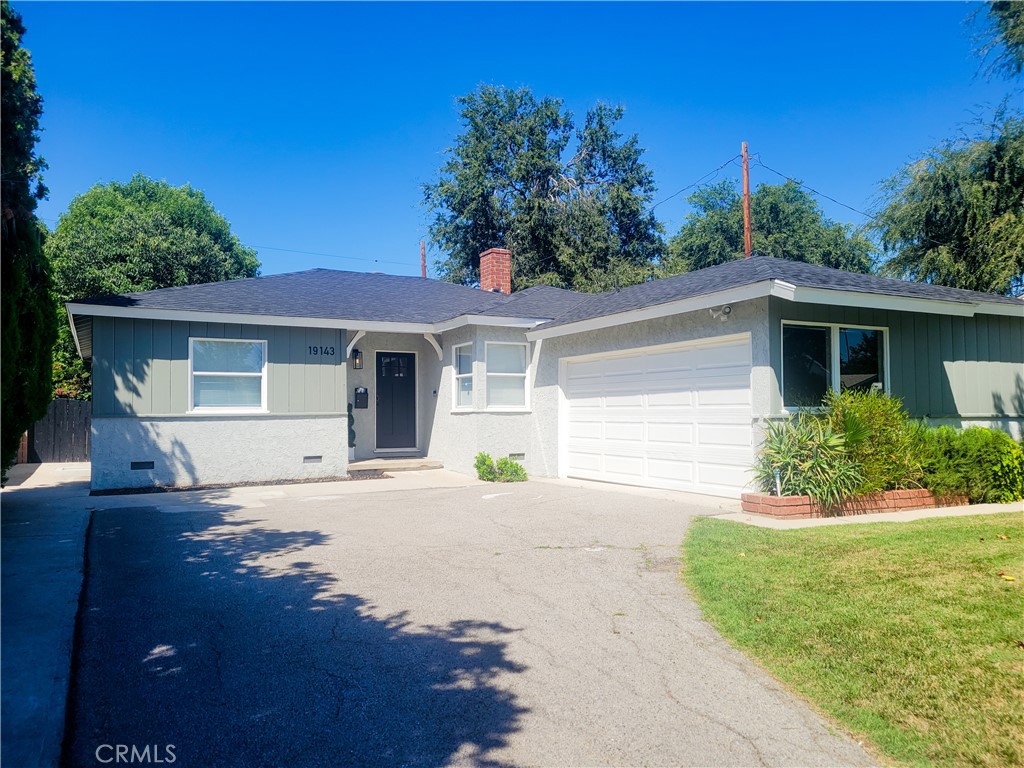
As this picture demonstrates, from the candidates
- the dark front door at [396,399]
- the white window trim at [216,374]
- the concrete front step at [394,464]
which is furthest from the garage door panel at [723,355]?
the white window trim at [216,374]

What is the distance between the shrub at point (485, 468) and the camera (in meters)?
13.3

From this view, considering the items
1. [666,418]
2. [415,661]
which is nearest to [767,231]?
[666,418]

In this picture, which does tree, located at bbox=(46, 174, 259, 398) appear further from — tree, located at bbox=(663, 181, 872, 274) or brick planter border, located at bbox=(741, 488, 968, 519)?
tree, located at bbox=(663, 181, 872, 274)

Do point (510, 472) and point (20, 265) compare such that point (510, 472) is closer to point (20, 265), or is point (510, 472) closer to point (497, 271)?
point (497, 271)

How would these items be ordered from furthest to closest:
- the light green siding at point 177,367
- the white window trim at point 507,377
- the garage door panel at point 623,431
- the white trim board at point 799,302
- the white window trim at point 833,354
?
the white window trim at point 507,377 → the garage door panel at point 623,431 → the light green siding at point 177,367 → the white window trim at point 833,354 → the white trim board at point 799,302

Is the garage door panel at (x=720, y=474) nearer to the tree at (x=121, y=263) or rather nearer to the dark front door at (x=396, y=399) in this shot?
the dark front door at (x=396, y=399)

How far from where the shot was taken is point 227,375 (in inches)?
506

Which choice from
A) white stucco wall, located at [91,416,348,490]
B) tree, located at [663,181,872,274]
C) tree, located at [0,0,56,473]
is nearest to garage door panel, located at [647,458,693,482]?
white stucco wall, located at [91,416,348,490]

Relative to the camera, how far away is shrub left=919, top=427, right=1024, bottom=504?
385 inches

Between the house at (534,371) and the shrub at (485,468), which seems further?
the shrub at (485,468)

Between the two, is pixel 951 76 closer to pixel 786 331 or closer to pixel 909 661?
pixel 786 331

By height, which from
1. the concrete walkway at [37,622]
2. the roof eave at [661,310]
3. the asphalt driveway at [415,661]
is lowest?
the asphalt driveway at [415,661]

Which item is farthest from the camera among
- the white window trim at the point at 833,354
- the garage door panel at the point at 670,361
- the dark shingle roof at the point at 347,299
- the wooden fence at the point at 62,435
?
the wooden fence at the point at 62,435

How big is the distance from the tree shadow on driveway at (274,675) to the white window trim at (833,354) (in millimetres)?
6464
